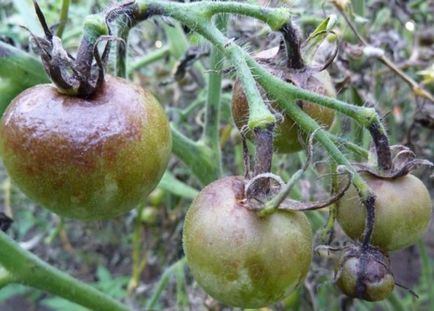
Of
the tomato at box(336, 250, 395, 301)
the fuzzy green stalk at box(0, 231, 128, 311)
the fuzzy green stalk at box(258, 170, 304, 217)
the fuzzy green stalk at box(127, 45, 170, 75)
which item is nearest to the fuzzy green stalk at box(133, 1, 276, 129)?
the fuzzy green stalk at box(258, 170, 304, 217)

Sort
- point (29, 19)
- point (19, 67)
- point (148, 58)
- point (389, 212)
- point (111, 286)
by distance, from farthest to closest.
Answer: point (111, 286)
point (148, 58)
point (29, 19)
point (19, 67)
point (389, 212)

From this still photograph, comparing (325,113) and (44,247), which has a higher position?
(325,113)

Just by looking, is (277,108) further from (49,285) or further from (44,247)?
(44,247)

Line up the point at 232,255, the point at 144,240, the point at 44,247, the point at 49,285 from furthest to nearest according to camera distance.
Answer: the point at 44,247, the point at 144,240, the point at 49,285, the point at 232,255

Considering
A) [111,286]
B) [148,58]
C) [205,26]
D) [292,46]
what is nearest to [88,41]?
[205,26]

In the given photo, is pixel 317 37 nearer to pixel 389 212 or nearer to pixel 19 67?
pixel 389 212

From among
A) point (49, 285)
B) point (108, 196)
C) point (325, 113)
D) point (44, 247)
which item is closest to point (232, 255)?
point (108, 196)
